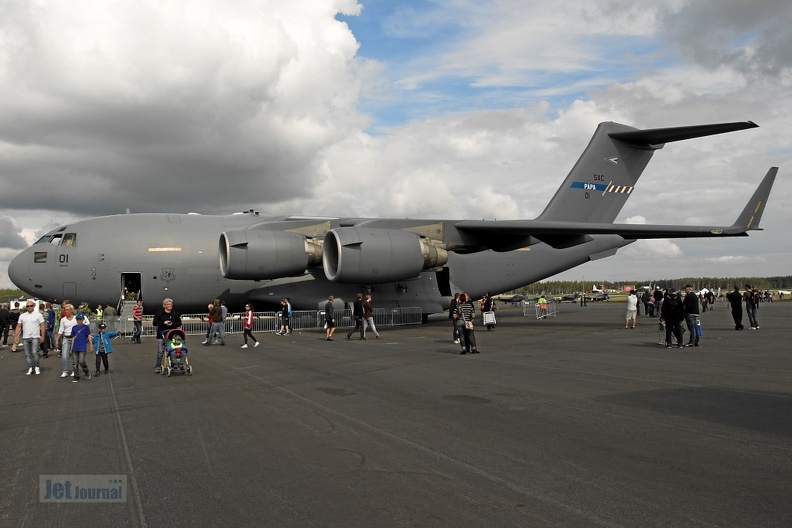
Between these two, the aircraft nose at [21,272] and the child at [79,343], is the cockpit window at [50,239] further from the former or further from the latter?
the child at [79,343]

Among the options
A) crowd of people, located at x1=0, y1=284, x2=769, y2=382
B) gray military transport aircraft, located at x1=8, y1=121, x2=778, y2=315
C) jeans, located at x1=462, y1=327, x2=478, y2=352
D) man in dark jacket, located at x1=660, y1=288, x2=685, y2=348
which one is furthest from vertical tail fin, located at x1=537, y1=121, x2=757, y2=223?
jeans, located at x1=462, y1=327, x2=478, y2=352

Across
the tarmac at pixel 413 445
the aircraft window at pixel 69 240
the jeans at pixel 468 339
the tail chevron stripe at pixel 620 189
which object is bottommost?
the tarmac at pixel 413 445

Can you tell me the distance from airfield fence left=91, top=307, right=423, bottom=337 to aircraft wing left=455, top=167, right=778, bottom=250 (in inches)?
160

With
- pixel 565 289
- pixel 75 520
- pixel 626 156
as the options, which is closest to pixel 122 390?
pixel 75 520

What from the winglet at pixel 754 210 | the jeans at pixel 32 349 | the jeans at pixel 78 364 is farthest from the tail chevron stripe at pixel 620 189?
the jeans at pixel 32 349

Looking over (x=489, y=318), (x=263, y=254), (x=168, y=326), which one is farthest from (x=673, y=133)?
(x=168, y=326)

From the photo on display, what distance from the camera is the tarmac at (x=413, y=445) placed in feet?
13.4

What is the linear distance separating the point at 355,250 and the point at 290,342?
3.63 m

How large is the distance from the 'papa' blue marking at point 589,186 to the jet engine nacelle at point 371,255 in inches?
323

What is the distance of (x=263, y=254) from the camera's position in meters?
19.2

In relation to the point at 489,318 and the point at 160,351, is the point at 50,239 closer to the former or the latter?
the point at 160,351

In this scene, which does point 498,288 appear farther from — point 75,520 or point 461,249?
point 75,520

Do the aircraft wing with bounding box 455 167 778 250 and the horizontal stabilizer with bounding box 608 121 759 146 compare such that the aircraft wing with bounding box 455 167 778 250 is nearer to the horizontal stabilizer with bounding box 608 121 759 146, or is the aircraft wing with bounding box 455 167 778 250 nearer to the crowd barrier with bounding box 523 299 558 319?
the horizontal stabilizer with bounding box 608 121 759 146

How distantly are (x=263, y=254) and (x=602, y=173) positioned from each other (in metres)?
14.5
